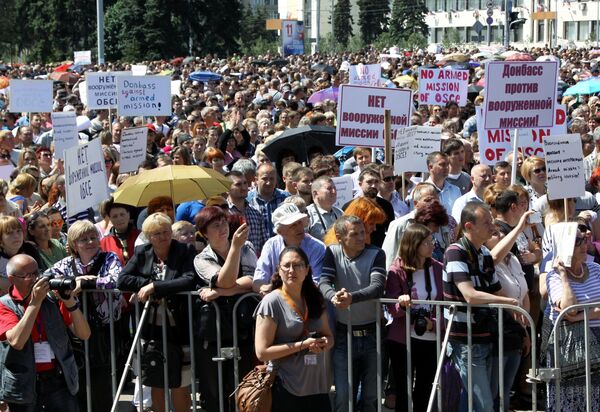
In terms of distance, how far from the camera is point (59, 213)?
9469 millimetres

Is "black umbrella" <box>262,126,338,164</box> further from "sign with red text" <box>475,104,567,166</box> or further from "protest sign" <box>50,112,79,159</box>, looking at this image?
"protest sign" <box>50,112,79,159</box>

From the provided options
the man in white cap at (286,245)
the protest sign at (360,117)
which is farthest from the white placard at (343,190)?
the man in white cap at (286,245)

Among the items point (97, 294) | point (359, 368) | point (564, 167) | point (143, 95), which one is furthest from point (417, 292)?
point (143, 95)

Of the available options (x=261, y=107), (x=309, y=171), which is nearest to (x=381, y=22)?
(x=261, y=107)

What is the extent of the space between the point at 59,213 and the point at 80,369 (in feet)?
7.16

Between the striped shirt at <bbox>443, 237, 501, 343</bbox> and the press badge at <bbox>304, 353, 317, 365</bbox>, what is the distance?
0.78 m

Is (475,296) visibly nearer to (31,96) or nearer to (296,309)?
(296,309)

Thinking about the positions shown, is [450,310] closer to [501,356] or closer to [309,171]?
A: [501,356]

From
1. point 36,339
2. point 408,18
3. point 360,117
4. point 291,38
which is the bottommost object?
point 36,339

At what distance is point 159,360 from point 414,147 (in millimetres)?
4444

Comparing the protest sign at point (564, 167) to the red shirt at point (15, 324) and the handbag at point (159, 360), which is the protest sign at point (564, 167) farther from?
the red shirt at point (15, 324)

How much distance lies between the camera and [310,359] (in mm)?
6773

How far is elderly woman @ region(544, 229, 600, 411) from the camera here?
22.0ft

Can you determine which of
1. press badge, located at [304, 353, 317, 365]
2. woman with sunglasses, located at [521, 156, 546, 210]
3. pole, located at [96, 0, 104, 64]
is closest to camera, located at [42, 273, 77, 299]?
press badge, located at [304, 353, 317, 365]
